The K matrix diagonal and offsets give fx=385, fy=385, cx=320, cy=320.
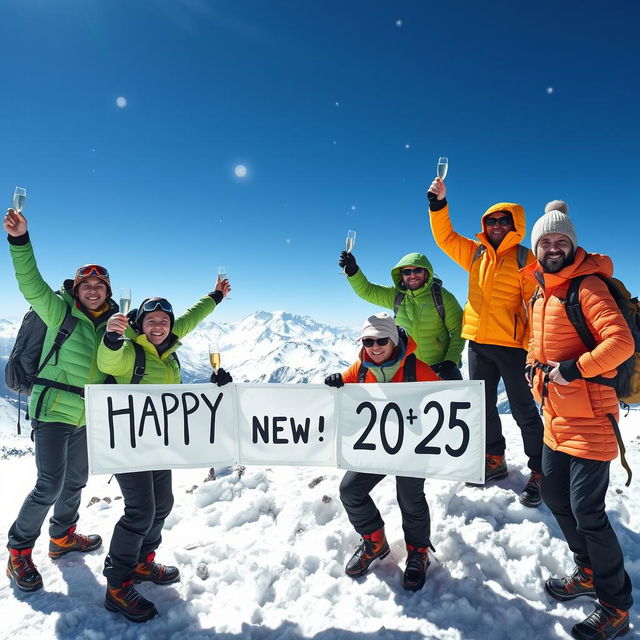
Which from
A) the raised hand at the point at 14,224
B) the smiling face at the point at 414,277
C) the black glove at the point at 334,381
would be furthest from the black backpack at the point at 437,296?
the raised hand at the point at 14,224

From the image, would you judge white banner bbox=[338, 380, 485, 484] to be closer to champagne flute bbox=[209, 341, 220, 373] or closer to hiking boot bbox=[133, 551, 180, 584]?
champagne flute bbox=[209, 341, 220, 373]

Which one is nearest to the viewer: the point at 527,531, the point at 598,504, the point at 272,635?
the point at 598,504

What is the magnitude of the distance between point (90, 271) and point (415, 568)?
5.75 meters

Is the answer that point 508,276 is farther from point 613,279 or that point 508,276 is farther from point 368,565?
point 368,565

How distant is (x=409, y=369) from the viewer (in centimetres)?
481

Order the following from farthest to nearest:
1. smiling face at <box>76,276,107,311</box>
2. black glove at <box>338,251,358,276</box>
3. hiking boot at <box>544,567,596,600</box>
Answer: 1. black glove at <box>338,251,358,276</box>
2. smiling face at <box>76,276,107,311</box>
3. hiking boot at <box>544,567,596,600</box>

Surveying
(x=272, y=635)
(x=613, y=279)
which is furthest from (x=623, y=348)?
(x=272, y=635)

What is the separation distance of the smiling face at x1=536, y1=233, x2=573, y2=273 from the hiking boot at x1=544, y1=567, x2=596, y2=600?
3470mm

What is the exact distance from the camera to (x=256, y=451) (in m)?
5.02

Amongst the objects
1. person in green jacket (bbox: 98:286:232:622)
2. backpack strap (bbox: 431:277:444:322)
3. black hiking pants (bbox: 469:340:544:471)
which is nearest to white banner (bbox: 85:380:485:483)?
person in green jacket (bbox: 98:286:232:622)

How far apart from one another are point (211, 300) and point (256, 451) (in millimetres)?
3064

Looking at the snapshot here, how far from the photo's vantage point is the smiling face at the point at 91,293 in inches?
206

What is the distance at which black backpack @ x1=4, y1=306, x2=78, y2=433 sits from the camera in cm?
503

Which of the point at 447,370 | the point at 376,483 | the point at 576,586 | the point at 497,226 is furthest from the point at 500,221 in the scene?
the point at 576,586
